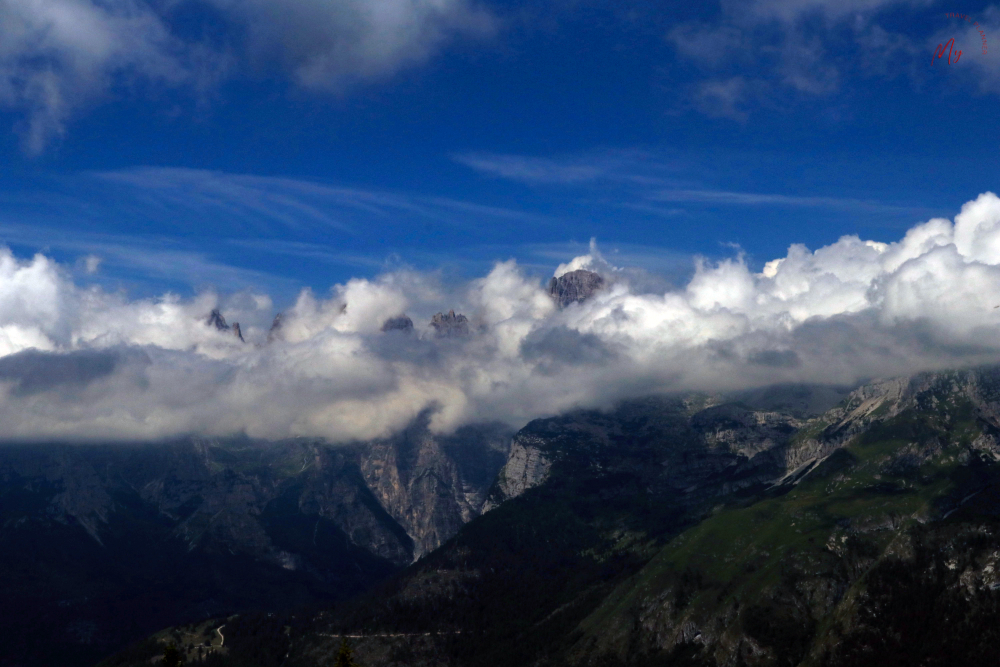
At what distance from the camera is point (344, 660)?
7795 inches

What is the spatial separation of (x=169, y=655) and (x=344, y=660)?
36.5m

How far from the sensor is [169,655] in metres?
198
